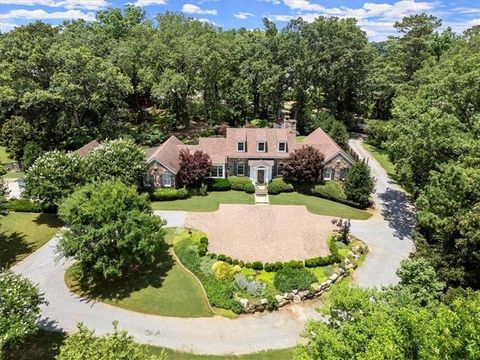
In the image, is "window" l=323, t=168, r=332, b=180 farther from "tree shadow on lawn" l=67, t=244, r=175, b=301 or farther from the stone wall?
"tree shadow on lawn" l=67, t=244, r=175, b=301

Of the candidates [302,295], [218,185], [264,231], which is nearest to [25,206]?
[218,185]

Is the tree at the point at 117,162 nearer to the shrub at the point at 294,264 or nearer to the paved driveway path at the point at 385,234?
the shrub at the point at 294,264

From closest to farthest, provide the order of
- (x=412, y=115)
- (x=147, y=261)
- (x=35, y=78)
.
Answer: (x=147, y=261)
(x=412, y=115)
(x=35, y=78)

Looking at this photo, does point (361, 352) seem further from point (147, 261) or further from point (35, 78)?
point (35, 78)

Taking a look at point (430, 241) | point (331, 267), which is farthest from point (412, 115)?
point (331, 267)

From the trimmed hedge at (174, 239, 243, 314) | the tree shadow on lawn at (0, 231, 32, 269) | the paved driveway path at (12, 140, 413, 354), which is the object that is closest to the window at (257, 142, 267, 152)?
the trimmed hedge at (174, 239, 243, 314)

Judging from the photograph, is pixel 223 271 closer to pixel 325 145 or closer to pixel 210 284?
pixel 210 284
